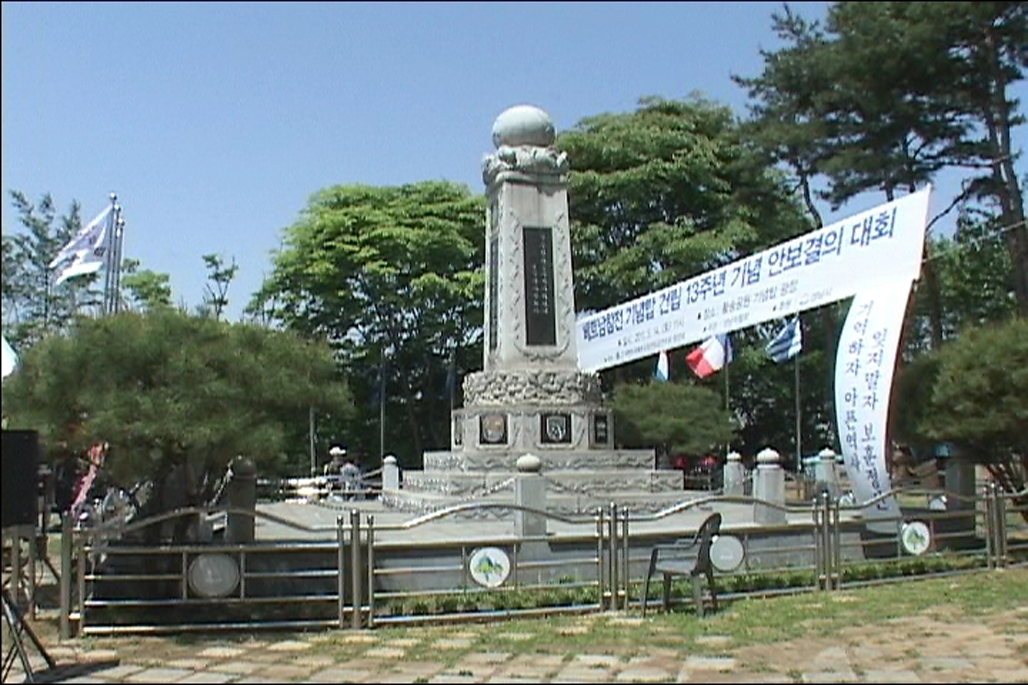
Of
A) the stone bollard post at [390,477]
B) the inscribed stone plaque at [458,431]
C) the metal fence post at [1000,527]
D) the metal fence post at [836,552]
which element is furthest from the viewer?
the stone bollard post at [390,477]

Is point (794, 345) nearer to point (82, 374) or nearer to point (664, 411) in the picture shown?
point (664, 411)

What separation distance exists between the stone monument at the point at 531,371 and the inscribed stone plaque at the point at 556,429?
17 millimetres

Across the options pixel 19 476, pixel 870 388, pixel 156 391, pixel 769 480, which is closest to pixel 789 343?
pixel 769 480

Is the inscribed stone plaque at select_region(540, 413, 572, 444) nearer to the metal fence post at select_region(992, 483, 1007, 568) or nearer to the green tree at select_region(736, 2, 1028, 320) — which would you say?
the metal fence post at select_region(992, 483, 1007, 568)

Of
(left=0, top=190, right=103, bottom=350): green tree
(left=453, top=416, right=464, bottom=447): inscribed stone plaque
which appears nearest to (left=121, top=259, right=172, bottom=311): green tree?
(left=0, top=190, right=103, bottom=350): green tree

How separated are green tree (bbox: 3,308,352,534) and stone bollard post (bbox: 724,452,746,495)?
14101mm

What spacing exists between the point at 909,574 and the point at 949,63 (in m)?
15.3

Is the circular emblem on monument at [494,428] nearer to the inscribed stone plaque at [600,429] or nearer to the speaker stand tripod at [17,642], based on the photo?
the inscribed stone plaque at [600,429]

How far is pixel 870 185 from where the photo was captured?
2694 centimetres

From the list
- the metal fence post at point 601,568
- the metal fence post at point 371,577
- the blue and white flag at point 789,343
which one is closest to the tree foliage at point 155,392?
Result: the metal fence post at point 371,577

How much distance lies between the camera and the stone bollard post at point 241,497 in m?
11.5

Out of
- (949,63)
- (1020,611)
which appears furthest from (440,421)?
(1020,611)

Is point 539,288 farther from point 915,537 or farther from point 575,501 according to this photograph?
point 915,537

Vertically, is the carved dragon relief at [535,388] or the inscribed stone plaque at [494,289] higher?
the inscribed stone plaque at [494,289]
